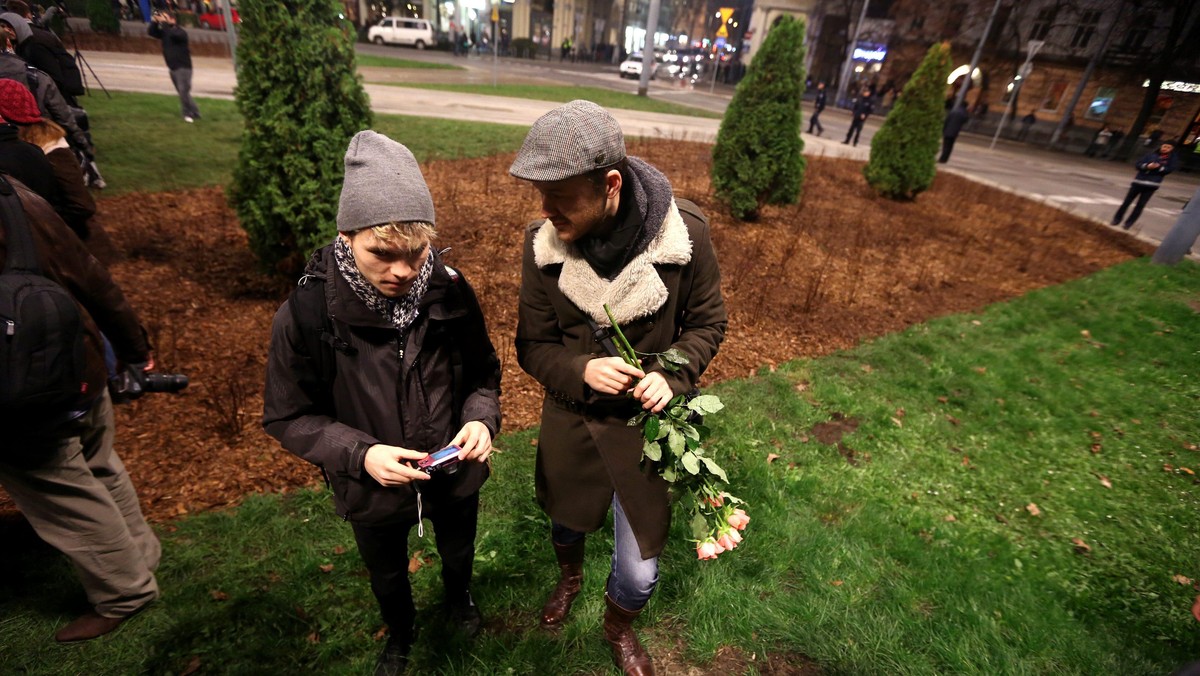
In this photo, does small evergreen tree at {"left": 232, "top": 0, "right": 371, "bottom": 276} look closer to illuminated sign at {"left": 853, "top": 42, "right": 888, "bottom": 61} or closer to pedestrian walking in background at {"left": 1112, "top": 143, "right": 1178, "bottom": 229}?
pedestrian walking in background at {"left": 1112, "top": 143, "right": 1178, "bottom": 229}

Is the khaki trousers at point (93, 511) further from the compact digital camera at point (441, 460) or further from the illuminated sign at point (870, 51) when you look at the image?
the illuminated sign at point (870, 51)

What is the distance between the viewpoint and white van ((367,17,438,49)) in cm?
3616

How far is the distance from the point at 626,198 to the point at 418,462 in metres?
1.15

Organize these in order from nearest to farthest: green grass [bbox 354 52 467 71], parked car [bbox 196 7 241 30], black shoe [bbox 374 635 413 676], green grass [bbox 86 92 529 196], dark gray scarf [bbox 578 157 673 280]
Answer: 1. dark gray scarf [bbox 578 157 673 280]
2. black shoe [bbox 374 635 413 676]
3. parked car [bbox 196 7 241 30]
4. green grass [bbox 86 92 529 196]
5. green grass [bbox 354 52 467 71]

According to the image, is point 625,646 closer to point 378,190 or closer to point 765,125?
point 378,190

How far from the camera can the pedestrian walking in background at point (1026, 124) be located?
3072cm

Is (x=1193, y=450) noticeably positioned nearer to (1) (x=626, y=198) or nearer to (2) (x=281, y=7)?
(1) (x=626, y=198)

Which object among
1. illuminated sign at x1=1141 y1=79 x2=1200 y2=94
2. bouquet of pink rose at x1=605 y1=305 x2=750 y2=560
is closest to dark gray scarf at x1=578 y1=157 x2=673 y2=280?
bouquet of pink rose at x1=605 y1=305 x2=750 y2=560

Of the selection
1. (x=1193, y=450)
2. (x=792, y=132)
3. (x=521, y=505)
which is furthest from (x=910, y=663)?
(x=792, y=132)

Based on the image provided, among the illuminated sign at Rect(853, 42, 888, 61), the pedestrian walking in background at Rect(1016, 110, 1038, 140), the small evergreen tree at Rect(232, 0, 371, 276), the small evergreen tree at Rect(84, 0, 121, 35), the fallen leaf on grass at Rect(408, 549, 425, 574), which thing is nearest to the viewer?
the fallen leaf on grass at Rect(408, 549, 425, 574)

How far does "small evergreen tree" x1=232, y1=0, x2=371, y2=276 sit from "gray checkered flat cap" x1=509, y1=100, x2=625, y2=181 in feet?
11.4

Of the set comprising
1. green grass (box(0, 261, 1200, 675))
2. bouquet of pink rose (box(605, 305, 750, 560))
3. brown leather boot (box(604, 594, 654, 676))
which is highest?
bouquet of pink rose (box(605, 305, 750, 560))

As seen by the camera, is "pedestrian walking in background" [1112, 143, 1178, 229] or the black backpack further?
"pedestrian walking in background" [1112, 143, 1178, 229]

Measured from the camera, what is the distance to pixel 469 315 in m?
1.93
